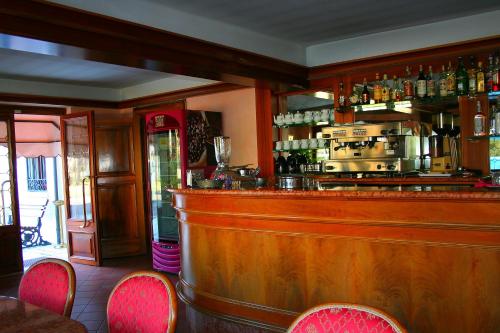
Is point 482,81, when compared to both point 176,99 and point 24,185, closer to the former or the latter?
point 176,99

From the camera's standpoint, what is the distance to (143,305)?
1.95 metres

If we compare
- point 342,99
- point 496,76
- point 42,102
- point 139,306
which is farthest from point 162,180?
point 139,306

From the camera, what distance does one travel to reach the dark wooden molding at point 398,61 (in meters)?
4.44

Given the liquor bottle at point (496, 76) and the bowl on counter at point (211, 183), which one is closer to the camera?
the bowl on counter at point (211, 183)

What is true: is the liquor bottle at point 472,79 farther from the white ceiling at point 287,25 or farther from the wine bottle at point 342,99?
the wine bottle at point 342,99

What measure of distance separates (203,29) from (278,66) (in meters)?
1.18

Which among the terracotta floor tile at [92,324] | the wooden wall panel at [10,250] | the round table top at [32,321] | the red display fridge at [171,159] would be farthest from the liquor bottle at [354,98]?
the wooden wall panel at [10,250]

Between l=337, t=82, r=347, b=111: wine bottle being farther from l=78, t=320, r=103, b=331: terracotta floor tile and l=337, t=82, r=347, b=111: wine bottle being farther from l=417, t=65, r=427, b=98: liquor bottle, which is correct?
l=78, t=320, r=103, b=331: terracotta floor tile

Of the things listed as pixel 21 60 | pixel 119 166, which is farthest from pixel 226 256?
pixel 119 166

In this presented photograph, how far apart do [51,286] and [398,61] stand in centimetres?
407

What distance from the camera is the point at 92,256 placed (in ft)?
21.7

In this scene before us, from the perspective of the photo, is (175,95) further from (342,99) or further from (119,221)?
(342,99)

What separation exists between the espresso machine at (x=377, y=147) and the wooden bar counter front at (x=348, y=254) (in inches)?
82.4

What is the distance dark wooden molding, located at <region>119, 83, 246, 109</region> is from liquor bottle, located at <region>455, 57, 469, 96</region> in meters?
2.65
